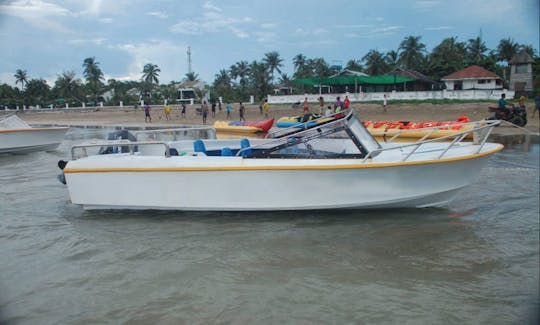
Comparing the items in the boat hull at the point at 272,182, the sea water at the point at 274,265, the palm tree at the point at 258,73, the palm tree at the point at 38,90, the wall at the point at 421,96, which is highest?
the palm tree at the point at 258,73

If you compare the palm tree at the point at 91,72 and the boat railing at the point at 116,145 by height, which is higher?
the palm tree at the point at 91,72

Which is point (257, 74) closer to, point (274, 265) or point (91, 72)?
point (91, 72)

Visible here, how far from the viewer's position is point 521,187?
22.9ft

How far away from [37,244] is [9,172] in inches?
257

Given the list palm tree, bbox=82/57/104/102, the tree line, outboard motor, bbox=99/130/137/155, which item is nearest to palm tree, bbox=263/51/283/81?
the tree line

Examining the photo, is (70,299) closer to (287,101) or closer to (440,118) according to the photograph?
(440,118)

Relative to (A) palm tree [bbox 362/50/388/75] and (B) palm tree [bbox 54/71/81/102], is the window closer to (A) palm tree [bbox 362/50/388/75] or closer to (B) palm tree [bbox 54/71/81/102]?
(A) palm tree [bbox 362/50/388/75]

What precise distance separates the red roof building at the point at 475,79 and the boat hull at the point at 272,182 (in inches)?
1360

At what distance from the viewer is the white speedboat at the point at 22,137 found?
13.0m

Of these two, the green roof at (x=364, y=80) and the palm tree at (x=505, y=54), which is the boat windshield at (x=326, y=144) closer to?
the green roof at (x=364, y=80)

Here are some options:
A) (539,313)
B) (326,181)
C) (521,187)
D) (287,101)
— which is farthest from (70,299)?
(287,101)

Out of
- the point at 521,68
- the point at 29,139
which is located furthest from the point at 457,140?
the point at 521,68

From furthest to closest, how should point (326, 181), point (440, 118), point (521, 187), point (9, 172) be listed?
1. point (440, 118)
2. point (9, 172)
3. point (521, 187)
4. point (326, 181)

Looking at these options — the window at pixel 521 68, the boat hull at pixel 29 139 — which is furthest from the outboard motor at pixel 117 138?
the window at pixel 521 68
